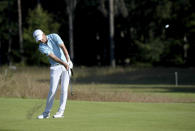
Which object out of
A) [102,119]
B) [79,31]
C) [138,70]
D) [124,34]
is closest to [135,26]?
[124,34]

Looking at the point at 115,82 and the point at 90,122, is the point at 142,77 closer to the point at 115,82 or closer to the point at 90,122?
the point at 115,82

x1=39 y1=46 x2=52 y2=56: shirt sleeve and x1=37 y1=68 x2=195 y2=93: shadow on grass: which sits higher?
x1=39 y1=46 x2=52 y2=56: shirt sleeve

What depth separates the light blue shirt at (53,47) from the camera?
12.5m

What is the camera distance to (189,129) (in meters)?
10.6

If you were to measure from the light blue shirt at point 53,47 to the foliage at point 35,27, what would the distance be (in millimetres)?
53140

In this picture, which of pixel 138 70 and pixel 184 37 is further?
pixel 184 37

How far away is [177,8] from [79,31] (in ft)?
54.7

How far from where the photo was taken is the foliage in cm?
6862

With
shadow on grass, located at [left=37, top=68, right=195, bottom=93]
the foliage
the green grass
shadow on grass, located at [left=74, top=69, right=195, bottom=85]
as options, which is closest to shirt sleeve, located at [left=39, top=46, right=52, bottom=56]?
the green grass

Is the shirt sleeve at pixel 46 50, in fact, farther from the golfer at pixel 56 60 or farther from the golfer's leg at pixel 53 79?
the golfer's leg at pixel 53 79

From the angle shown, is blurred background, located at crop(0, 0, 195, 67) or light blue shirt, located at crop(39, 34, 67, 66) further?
blurred background, located at crop(0, 0, 195, 67)

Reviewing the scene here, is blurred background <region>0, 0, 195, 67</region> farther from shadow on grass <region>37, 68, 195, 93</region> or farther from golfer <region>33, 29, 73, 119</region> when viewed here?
golfer <region>33, 29, 73, 119</region>

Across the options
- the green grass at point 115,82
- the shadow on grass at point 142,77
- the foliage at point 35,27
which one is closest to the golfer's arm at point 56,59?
the green grass at point 115,82

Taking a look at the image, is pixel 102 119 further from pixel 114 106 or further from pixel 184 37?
pixel 184 37
